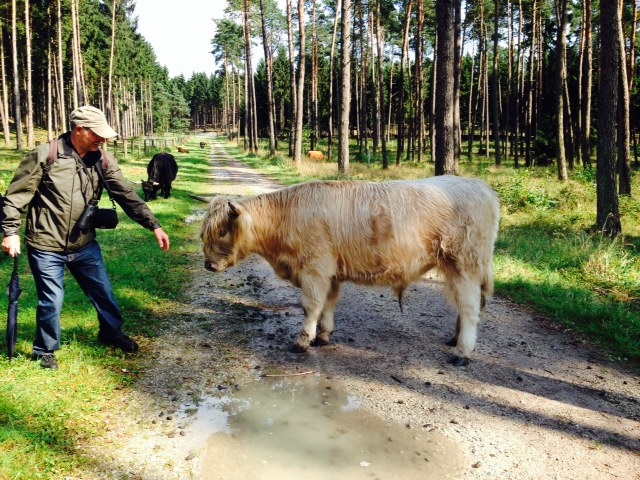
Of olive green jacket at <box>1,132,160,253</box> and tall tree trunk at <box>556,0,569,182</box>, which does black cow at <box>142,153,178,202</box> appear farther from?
tall tree trunk at <box>556,0,569,182</box>

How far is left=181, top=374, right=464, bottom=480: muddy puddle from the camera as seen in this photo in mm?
3299

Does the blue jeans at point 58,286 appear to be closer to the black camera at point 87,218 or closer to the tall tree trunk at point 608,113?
the black camera at point 87,218

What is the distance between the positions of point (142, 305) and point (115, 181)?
227cm

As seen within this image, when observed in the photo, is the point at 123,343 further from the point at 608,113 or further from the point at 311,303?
the point at 608,113

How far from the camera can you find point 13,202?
159 inches

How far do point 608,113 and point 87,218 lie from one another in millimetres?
9791

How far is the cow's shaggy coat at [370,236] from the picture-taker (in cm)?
509

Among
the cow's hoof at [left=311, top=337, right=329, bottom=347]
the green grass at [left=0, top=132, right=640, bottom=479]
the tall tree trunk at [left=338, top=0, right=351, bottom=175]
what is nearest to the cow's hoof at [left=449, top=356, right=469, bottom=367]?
the cow's hoof at [left=311, top=337, right=329, bottom=347]

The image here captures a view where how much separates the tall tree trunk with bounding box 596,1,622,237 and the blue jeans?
31.5ft

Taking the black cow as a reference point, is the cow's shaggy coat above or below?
below

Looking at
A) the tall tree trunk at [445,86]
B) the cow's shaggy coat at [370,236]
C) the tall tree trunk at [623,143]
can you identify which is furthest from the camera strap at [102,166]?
the tall tree trunk at [623,143]

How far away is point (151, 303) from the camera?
6.54 meters

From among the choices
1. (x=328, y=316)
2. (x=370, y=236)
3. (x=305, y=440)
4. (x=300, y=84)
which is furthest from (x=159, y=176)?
(x=300, y=84)

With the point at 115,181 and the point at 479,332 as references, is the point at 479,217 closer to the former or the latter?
the point at 479,332
